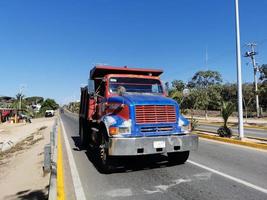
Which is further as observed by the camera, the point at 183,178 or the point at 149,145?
the point at 149,145

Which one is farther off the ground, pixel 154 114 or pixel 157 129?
pixel 154 114

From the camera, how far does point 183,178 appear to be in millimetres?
8570

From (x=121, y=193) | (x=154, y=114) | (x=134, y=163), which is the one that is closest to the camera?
(x=121, y=193)

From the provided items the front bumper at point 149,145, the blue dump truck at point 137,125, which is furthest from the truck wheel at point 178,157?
the front bumper at point 149,145

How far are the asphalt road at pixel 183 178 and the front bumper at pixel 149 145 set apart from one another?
1.99 ft

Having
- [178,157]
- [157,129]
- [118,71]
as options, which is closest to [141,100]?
[157,129]

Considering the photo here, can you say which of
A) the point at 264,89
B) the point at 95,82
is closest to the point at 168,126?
the point at 95,82

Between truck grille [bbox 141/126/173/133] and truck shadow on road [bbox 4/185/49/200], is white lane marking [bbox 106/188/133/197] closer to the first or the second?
truck shadow on road [bbox 4/185/49/200]

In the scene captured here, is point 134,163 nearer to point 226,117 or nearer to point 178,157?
point 178,157

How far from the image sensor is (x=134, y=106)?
9.39 meters

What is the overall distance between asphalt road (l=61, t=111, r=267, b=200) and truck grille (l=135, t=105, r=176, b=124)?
4.45 feet

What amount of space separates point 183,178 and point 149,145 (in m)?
1.19

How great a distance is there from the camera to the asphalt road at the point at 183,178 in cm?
719

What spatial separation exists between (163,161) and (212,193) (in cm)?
404
